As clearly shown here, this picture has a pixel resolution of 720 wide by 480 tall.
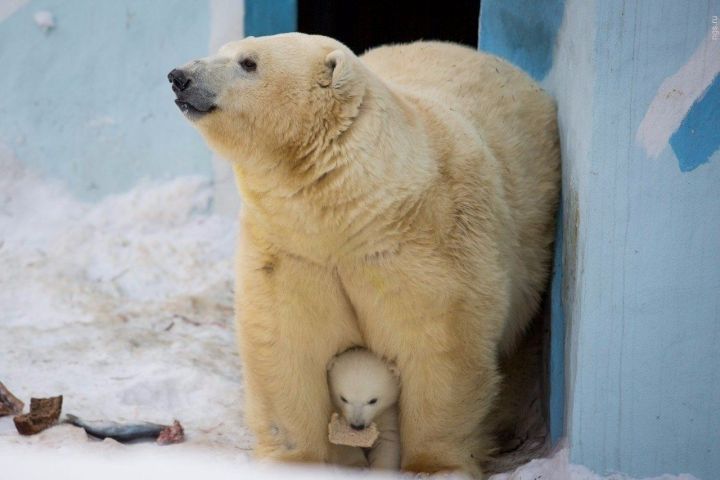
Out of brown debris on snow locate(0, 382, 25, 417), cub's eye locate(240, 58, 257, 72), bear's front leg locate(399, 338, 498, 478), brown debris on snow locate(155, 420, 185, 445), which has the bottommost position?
brown debris on snow locate(155, 420, 185, 445)

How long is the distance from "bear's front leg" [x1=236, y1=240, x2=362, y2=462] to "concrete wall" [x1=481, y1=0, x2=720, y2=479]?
0.73m

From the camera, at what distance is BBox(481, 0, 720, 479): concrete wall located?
8.61ft

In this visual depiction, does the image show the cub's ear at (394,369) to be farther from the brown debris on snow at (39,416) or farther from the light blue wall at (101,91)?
the light blue wall at (101,91)

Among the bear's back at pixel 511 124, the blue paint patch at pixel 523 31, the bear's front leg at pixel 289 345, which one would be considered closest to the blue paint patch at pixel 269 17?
the blue paint patch at pixel 523 31

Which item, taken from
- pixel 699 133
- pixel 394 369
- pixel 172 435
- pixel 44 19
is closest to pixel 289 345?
pixel 394 369

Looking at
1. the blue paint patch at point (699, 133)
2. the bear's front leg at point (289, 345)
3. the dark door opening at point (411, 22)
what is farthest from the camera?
the dark door opening at point (411, 22)

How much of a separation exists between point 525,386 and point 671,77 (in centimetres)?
149

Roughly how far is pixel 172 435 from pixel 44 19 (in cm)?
219

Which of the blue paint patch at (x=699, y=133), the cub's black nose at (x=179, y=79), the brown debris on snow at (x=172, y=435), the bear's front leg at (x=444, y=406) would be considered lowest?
→ the brown debris on snow at (x=172, y=435)

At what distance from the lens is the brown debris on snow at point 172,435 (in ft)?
11.3

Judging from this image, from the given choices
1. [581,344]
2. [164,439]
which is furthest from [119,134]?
[581,344]

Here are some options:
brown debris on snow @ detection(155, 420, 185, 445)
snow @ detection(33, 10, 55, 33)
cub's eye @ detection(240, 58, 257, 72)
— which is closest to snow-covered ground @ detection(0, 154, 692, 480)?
brown debris on snow @ detection(155, 420, 185, 445)

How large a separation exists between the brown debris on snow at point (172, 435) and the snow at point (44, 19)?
2.13 metres

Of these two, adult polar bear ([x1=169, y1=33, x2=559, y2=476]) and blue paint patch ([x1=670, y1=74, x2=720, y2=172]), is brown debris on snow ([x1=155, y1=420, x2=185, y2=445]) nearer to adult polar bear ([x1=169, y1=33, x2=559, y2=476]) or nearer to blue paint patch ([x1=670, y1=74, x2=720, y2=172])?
adult polar bear ([x1=169, y1=33, x2=559, y2=476])
